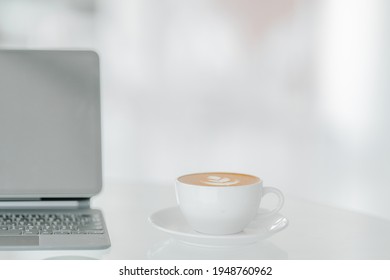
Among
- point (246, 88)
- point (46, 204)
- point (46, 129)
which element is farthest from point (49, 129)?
point (246, 88)

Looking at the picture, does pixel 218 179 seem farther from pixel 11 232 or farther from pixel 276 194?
pixel 11 232

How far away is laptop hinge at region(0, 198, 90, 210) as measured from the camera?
104cm

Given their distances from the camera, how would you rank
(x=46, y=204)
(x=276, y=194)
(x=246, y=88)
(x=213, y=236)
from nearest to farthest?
(x=213, y=236) → (x=276, y=194) → (x=46, y=204) → (x=246, y=88)

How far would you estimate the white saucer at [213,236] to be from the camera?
81cm

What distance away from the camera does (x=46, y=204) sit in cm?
106

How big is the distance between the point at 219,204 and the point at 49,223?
0.83ft

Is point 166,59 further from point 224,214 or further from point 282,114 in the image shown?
point 224,214

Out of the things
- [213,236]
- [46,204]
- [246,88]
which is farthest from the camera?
[246,88]

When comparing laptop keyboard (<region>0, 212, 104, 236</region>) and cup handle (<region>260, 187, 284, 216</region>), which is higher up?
cup handle (<region>260, 187, 284, 216</region>)

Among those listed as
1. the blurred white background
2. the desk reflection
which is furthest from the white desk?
the blurred white background

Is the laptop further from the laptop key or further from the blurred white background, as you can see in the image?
the blurred white background

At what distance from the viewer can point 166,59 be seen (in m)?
2.39
